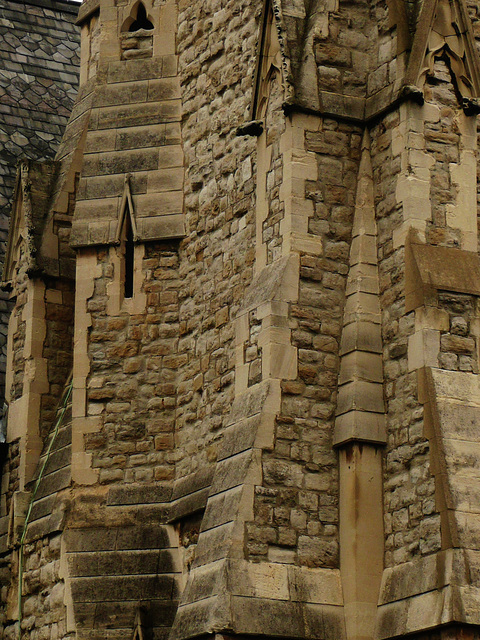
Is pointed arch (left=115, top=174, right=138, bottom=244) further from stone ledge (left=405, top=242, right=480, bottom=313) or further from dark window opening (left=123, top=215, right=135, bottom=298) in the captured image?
stone ledge (left=405, top=242, right=480, bottom=313)

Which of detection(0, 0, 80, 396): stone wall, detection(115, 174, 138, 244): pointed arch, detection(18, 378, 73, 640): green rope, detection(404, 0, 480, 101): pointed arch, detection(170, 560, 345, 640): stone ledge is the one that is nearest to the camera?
detection(170, 560, 345, 640): stone ledge

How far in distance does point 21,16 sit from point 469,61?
989 cm

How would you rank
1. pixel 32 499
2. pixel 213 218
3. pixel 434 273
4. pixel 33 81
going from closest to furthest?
1. pixel 434 273
2. pixel 213 218
3. pixel 32 499
4. pixel 33 81

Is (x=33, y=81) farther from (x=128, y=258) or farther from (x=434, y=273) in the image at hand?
(x=434, y=273)

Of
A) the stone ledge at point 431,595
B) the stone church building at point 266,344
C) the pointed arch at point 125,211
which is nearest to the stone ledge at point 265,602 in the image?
the stone church building at point 266,344

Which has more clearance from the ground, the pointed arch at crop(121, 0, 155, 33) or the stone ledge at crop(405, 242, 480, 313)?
the pointed arch at crop(121, 0, 155, 33)

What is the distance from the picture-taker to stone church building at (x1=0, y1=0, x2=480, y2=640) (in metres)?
11.1

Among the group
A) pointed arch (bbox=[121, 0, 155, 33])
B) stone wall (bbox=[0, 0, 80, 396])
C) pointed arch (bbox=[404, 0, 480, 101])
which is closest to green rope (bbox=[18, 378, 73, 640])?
pointed arch (bbox=[121, 0, 155, 33])

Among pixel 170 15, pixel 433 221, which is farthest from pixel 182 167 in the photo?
pixel 433 221

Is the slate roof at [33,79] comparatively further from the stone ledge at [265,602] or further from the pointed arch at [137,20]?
the stone ledge at [265,602]

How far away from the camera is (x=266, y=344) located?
11641mm

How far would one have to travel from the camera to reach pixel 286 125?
39.6ft

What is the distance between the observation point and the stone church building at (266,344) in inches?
438

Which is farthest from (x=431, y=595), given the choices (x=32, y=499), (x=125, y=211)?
(x=32, y=499)
